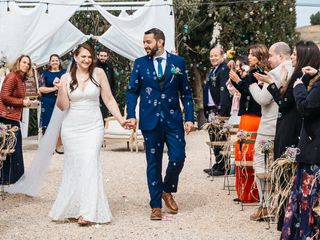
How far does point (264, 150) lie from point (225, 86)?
2805mm

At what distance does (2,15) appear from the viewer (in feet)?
43.1

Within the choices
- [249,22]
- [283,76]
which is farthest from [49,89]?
[249,22]

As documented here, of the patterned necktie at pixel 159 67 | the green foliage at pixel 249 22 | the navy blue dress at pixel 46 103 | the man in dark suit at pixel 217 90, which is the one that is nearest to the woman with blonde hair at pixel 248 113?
the patterned necktie at pixel 159 67

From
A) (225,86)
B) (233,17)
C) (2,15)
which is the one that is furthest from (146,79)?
(233,17)

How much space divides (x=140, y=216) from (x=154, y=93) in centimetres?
129

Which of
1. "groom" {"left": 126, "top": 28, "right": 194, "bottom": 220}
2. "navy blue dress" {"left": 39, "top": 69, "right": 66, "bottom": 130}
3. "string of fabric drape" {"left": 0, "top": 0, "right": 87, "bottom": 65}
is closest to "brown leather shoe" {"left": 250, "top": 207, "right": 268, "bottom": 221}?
"groom" {"left": 126, "top": 28, "right": 194, "bottom": 220}

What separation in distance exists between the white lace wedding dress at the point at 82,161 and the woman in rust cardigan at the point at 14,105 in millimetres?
1556

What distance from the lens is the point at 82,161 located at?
693cm

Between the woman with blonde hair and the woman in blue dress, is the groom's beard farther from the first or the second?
the woman in blue dress

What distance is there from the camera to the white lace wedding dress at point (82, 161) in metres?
6.90

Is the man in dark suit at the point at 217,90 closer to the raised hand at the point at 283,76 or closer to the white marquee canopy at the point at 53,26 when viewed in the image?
the raised hand at the point at 283,76

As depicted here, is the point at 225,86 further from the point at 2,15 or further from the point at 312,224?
the point at 2,15

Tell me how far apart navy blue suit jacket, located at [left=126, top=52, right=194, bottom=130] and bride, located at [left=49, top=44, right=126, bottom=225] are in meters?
0.25

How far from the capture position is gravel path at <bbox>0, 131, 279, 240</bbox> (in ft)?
21.1
